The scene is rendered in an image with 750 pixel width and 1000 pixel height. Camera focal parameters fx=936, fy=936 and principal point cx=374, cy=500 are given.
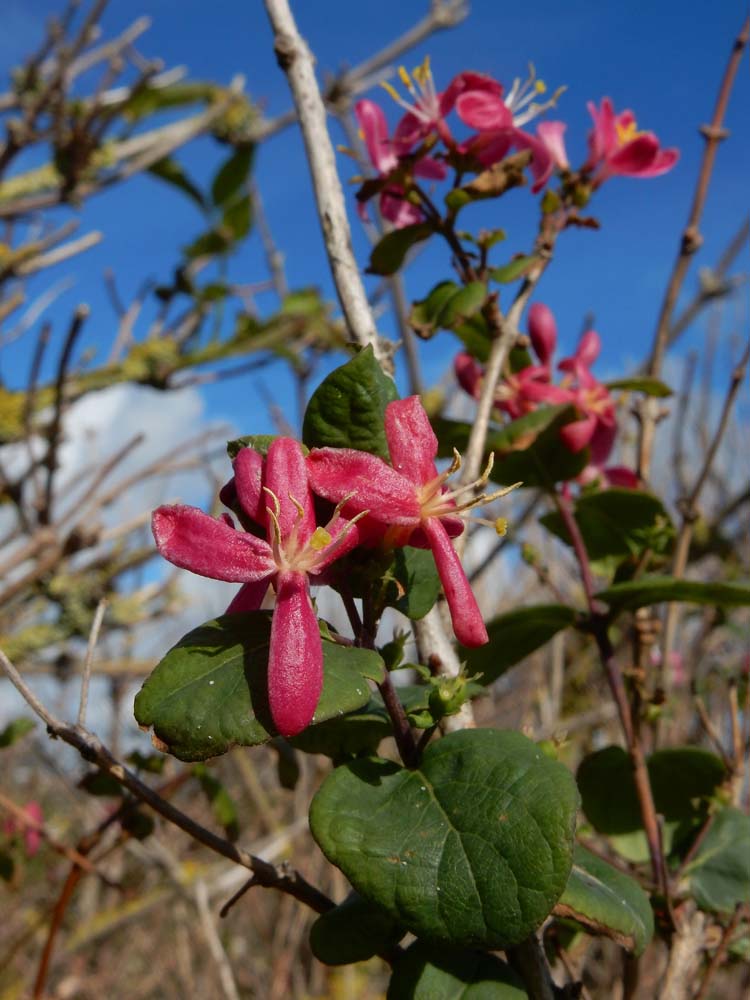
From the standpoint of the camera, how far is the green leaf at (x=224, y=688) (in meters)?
0.51

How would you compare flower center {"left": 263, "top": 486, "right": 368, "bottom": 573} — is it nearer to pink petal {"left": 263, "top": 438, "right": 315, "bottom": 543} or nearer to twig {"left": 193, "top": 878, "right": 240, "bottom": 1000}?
pink petal {"left": 263, "top": 438, "right": 315, "bottom": 543}

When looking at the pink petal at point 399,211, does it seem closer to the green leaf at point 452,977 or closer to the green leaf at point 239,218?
the green leaf at point 452,977

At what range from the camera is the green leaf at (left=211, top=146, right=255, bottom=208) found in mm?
4148

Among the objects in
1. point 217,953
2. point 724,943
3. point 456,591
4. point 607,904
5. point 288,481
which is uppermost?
point 288,481

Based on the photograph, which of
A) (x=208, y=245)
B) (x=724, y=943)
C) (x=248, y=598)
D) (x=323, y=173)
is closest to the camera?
(x=248, y=598)

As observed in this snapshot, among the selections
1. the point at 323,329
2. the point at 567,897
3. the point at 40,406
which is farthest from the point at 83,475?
the point at 567,897

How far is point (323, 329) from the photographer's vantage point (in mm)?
3457

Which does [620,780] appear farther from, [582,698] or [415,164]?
[582,698]

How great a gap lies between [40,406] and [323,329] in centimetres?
104

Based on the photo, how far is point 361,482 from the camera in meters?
0.58

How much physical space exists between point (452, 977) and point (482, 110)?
2.70ft

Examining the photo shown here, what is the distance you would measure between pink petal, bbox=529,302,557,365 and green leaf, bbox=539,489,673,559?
0.19 meters

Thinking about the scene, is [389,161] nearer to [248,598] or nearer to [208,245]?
[248,598]

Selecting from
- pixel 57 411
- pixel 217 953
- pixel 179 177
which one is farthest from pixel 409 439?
pixel 179 177
